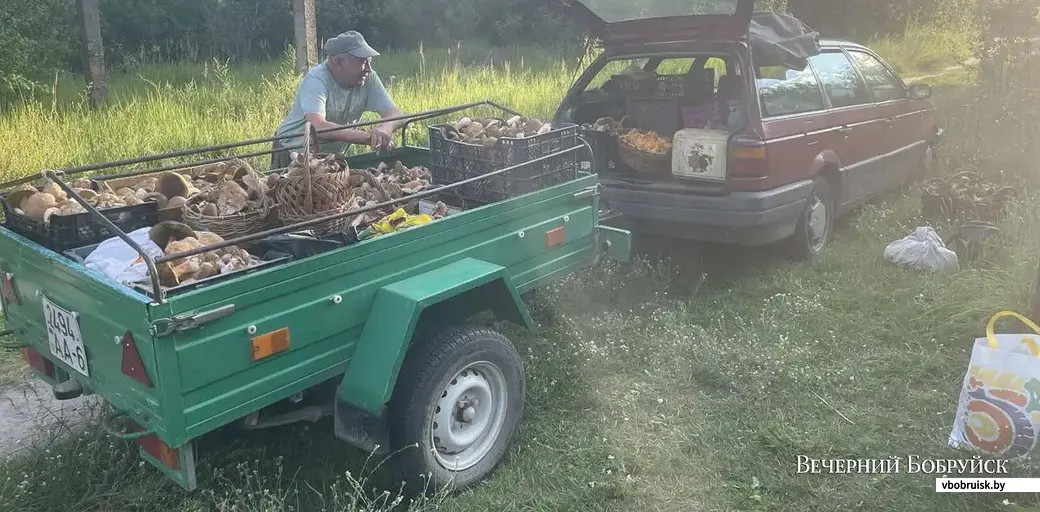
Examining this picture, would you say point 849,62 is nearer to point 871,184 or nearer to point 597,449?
point 871,184

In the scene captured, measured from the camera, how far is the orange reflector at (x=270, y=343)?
2746 mm

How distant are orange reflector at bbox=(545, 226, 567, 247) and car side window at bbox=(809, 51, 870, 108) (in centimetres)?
324

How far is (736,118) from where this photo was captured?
218 inches

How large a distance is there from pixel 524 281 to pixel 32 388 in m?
2.73

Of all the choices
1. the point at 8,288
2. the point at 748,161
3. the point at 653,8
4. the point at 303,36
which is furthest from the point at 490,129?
the point at 303,36

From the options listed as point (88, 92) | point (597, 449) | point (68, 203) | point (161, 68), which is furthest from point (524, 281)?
point (161, 68)

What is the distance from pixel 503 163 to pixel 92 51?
617 cm

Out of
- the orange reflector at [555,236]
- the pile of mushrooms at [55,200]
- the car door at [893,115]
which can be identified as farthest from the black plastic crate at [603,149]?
the pile of mushrooms at [55,200]

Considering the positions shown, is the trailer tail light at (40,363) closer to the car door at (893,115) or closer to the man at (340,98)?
the man at (340,98)

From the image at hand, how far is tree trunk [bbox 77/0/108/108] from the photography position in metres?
8.08

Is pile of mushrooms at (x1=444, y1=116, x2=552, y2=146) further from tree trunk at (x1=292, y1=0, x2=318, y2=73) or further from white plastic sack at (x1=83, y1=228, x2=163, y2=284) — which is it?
tree trunk at (x1=292, y1=0, x2=318, y2=73)

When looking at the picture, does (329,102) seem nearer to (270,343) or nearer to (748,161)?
(748,161)

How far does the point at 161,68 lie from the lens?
13.2 metres

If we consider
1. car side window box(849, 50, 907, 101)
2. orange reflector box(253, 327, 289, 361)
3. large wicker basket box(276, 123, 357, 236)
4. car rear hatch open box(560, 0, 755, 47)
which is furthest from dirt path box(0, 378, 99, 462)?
car side window box(849, 50, 907, 101)
